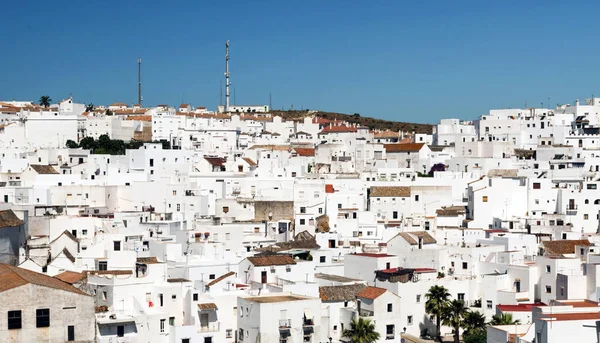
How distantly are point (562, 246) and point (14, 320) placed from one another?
821 inches

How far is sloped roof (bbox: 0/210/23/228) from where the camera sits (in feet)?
96.2

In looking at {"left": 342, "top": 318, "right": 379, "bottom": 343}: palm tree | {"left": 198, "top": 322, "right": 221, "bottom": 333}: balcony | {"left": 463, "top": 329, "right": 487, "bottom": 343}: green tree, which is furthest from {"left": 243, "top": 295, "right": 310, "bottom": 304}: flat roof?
{"left": 463, "top": 329, "right": 487, "bottom": 343}: green tree

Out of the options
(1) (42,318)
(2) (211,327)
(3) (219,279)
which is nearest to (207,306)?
(2) (211,327)

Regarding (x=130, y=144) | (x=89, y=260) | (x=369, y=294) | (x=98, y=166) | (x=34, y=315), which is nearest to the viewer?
(x=34, y=315)

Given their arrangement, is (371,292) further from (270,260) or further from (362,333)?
(270,260)

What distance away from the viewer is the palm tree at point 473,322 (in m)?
28.9

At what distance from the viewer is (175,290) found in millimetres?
27156

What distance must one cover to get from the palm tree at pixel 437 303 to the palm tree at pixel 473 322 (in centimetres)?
81

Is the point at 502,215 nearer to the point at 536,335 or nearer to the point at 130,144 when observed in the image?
the point at 536,335

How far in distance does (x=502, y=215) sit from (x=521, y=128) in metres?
24.0

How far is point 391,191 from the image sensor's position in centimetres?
4528

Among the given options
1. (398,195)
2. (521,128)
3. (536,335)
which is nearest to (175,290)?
(536,335)

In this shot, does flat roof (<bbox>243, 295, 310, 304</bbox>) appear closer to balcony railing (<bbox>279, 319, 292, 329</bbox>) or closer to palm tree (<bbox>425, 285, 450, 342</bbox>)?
balcony railing (<bbox>279, 319, 292, 329</bbox>)

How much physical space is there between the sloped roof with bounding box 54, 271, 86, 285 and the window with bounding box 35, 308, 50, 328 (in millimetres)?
5659
